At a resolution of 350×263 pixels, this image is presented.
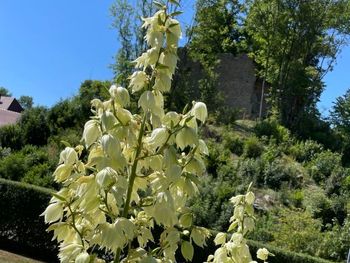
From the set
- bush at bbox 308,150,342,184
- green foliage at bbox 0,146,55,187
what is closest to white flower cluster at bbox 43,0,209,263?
green foliage at bbox 0,146,55,187

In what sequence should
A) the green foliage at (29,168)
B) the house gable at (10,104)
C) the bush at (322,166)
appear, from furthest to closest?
1. the house gable at (10,104)
2. the bush at (322,166)
3. the green foliage at (29,168)

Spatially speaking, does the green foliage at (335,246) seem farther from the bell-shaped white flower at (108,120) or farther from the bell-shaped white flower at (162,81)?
the bell-shaped white flower at (108,120)

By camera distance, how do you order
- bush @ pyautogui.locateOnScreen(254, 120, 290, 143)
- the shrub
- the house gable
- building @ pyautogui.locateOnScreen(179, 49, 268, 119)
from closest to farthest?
1. the shrub
2. bush @ pyautogui.locateOnScreen(254, 120, 290, 143)
3. building @ pyautogui.locateOnScreen(179, 49, 268, 119)
4. the house gable

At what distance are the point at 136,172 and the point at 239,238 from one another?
0.56 metres

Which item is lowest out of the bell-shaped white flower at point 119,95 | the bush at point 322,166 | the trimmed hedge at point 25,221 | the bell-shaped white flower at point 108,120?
the trimmed hedge at point 25,221

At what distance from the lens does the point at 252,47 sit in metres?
25.0

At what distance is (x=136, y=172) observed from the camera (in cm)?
150

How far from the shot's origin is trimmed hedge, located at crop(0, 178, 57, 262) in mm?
8633

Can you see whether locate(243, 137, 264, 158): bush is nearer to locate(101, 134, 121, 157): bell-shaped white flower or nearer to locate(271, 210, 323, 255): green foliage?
locate(271, 210, 323, 255): green foliage

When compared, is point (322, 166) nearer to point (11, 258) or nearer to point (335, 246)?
point (335, 246)

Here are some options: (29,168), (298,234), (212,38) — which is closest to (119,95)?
(298,234)

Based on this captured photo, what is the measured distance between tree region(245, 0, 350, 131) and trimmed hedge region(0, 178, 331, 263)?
13.3 meters

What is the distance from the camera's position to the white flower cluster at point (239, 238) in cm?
183

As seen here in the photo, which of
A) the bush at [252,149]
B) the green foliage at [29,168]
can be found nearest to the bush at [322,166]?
the bush at [252,149]
